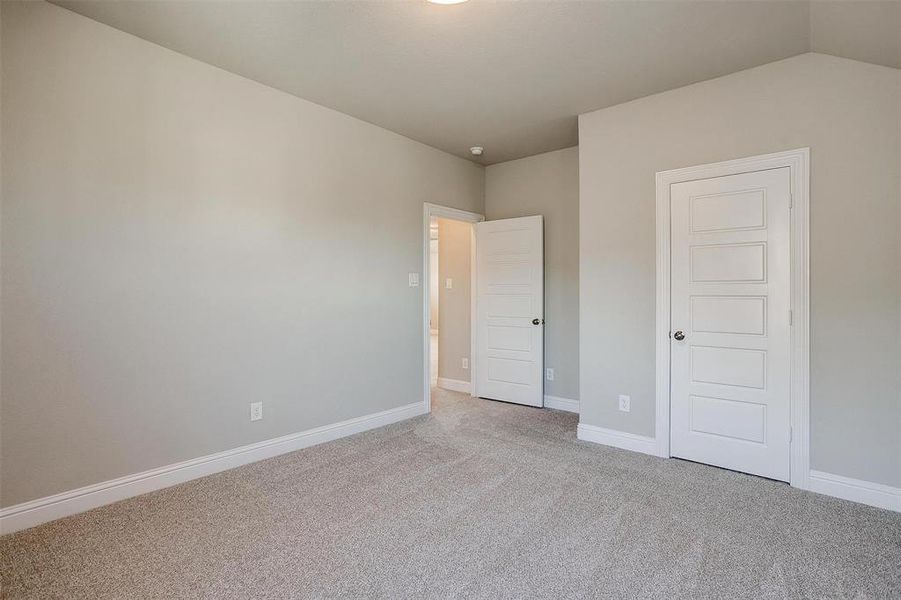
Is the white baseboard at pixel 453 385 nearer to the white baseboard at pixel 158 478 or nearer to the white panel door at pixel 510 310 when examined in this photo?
the white panel door at pixel 510 310

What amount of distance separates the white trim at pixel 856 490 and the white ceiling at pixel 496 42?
7.66 ft

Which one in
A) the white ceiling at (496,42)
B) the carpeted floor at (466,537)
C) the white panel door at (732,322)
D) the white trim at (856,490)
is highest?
the white ceiling at (496,42)

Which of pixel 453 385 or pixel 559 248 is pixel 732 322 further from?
pixel 453 385

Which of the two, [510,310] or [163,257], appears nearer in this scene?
[163,257]

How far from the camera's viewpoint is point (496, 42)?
2.55 metres

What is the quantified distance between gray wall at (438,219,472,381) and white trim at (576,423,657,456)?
192cm

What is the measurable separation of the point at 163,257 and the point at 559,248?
3.52 m

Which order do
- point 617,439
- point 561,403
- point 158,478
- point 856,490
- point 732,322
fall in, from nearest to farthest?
point 856,490 → point 158,478 → point 732,322 → point 617,439 → point 561,403

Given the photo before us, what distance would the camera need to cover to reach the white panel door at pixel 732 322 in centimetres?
280

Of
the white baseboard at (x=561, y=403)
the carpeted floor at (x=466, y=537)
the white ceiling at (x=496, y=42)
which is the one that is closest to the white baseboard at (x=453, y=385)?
the white baseboard at (x=561, y=403)

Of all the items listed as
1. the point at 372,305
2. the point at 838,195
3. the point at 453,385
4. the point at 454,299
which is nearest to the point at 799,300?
the point at 838,195

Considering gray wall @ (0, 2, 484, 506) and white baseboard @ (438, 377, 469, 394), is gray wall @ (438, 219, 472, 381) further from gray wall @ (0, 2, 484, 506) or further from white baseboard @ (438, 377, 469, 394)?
gray wall @ (0, 2, 484, 506)

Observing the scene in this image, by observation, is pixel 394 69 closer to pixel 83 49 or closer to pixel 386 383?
pixel 83 49

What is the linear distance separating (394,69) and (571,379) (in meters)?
3.31
